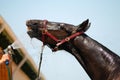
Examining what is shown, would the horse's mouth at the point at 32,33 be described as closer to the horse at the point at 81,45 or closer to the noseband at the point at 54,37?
the horse at the point at 81,45

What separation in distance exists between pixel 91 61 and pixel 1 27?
2.97 meters

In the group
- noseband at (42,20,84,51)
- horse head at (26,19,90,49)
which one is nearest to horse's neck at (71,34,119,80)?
noseband at (42,20,84,51)

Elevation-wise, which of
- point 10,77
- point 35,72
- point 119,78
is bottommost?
point 35,72

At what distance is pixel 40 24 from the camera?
998cm

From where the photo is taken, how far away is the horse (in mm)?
8927

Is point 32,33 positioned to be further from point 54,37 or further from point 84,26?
point 84,26

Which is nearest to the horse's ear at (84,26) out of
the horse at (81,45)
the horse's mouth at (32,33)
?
the horse at (81,45)

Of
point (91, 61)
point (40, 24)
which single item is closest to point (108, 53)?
point (91, 61)

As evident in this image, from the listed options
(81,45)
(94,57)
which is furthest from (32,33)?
(94,57)

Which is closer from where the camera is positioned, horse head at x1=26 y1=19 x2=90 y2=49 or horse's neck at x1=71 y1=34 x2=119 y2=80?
horse's neck at x1=71 y1=34 x2=119 y2=80

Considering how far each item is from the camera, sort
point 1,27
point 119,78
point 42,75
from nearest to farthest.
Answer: point 119,78 < point 1,27 < point 42,75

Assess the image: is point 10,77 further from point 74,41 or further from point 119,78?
point 119,78

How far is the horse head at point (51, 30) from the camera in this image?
9.41m

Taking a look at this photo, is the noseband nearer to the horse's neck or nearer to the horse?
the horse
